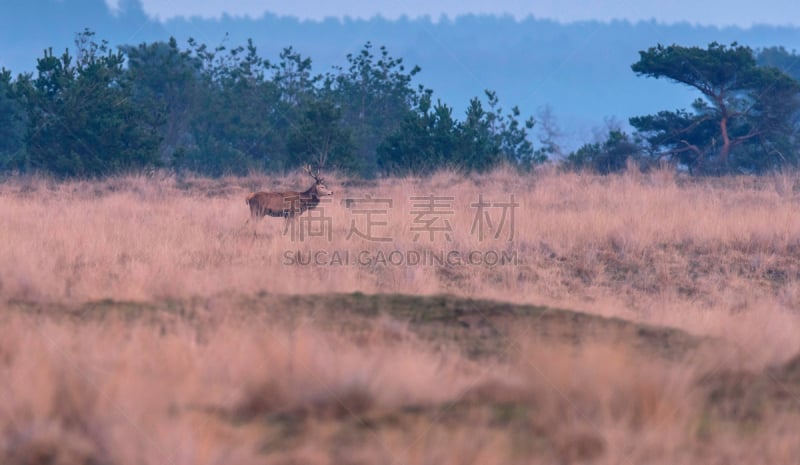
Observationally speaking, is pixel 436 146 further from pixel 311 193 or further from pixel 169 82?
pixel 169 82

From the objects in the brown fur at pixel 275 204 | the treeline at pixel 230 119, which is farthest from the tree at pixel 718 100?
the brown fur at pixel 275 204

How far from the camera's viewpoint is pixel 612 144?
2842 cm

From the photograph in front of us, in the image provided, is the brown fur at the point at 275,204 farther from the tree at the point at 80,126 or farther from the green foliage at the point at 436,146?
the tree at the point at 80,126

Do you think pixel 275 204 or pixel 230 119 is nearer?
pixel 275 204

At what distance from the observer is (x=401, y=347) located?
6363 millimetres

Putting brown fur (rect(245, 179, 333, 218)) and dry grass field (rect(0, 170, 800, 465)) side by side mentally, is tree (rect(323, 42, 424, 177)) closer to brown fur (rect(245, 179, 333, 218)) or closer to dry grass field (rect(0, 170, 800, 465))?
brown fur (rect(245, 179, 333, 218))

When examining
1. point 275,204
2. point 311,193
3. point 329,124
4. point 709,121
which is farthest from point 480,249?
point 709,121

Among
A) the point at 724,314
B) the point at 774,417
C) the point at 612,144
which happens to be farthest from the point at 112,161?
the point at 774,417

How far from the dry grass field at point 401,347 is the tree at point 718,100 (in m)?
15.4

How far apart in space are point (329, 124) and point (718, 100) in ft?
44.3

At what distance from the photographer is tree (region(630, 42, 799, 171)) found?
2786 centimetres

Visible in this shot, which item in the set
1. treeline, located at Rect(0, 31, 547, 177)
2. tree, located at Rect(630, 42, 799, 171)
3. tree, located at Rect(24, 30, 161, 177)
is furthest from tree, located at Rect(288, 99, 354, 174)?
tree, located at Rect(630, 42, 799, 171)

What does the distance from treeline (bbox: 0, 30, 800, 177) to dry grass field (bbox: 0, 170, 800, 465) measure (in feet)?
40.1

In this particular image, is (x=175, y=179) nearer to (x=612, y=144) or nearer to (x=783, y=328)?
(x=612, y=144)
